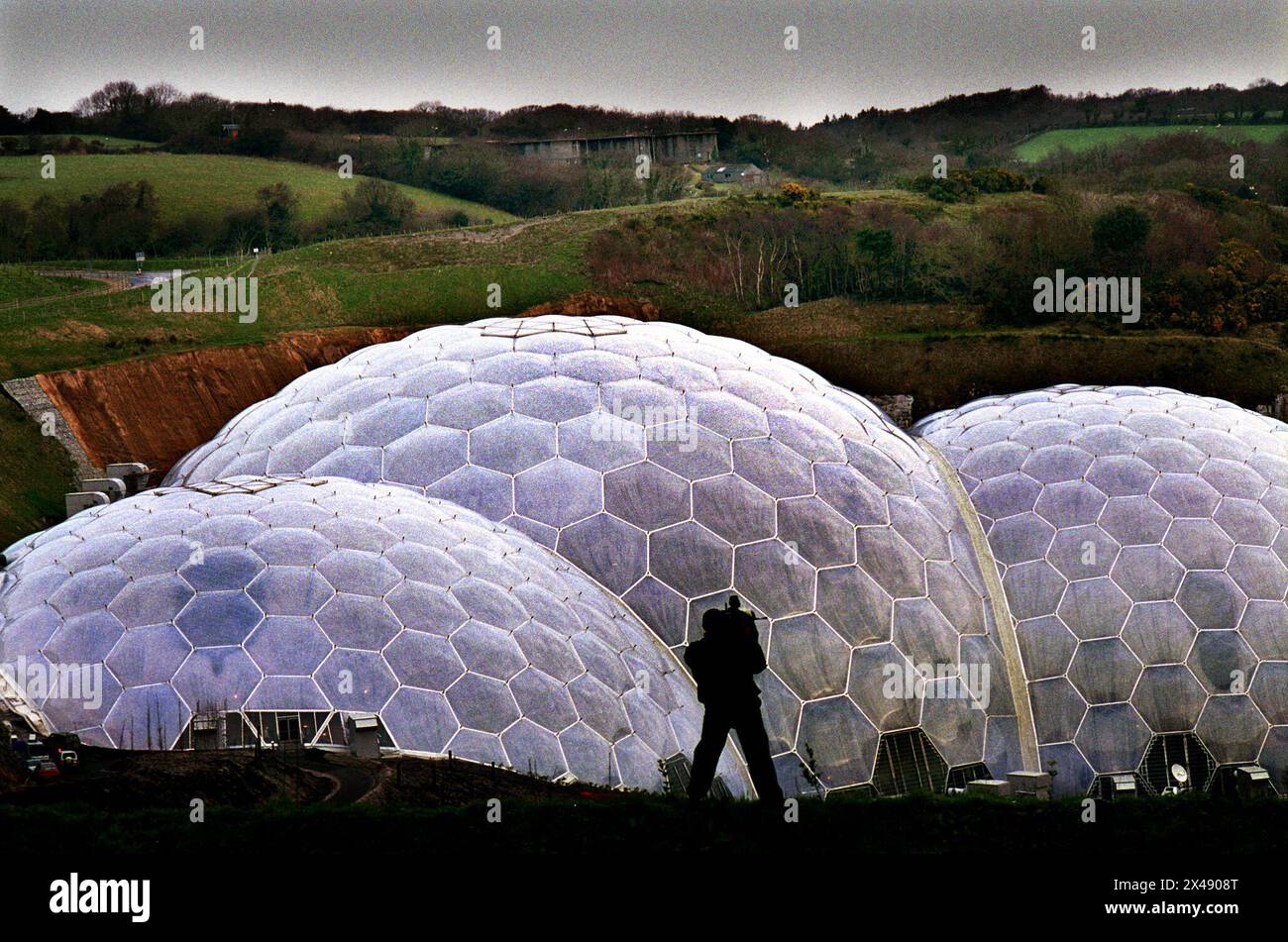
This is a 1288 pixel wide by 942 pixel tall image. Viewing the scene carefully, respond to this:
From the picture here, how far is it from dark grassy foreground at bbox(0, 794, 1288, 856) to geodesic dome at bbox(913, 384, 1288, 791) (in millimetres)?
8521

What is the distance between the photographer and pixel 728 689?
36.3 feet

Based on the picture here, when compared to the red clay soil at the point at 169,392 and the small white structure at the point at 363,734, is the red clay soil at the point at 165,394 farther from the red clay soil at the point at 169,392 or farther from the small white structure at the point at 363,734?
the small white structure at the point at 363,734

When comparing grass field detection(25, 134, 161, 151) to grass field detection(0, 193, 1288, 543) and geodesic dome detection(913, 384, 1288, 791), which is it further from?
geodesic dome detection(913, 384, 1288, 791)

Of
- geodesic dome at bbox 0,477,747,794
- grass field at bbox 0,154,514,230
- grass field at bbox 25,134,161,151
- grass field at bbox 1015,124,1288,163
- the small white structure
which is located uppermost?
grass field at bbox 25,134,161,151

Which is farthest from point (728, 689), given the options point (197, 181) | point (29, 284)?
point (197, 181)

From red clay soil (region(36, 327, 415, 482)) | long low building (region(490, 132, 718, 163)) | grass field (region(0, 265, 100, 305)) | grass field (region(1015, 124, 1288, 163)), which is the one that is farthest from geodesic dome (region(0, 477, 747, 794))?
long low building (region(490, 132, 718, 163))

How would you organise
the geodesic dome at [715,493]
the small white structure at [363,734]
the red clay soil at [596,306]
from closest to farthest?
the small white structure at [363,734], the geodesic dome at [715,493], the red clay soil at [596,306]

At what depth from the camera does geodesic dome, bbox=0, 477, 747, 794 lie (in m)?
14.3

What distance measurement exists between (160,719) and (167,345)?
97.4ft

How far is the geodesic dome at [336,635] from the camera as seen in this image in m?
14.3

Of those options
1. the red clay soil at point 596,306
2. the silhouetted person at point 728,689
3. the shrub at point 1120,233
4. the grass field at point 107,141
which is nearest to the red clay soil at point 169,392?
the red clay soil at point 596,306

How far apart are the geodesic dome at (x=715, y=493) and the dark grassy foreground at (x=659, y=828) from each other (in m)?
6.50
